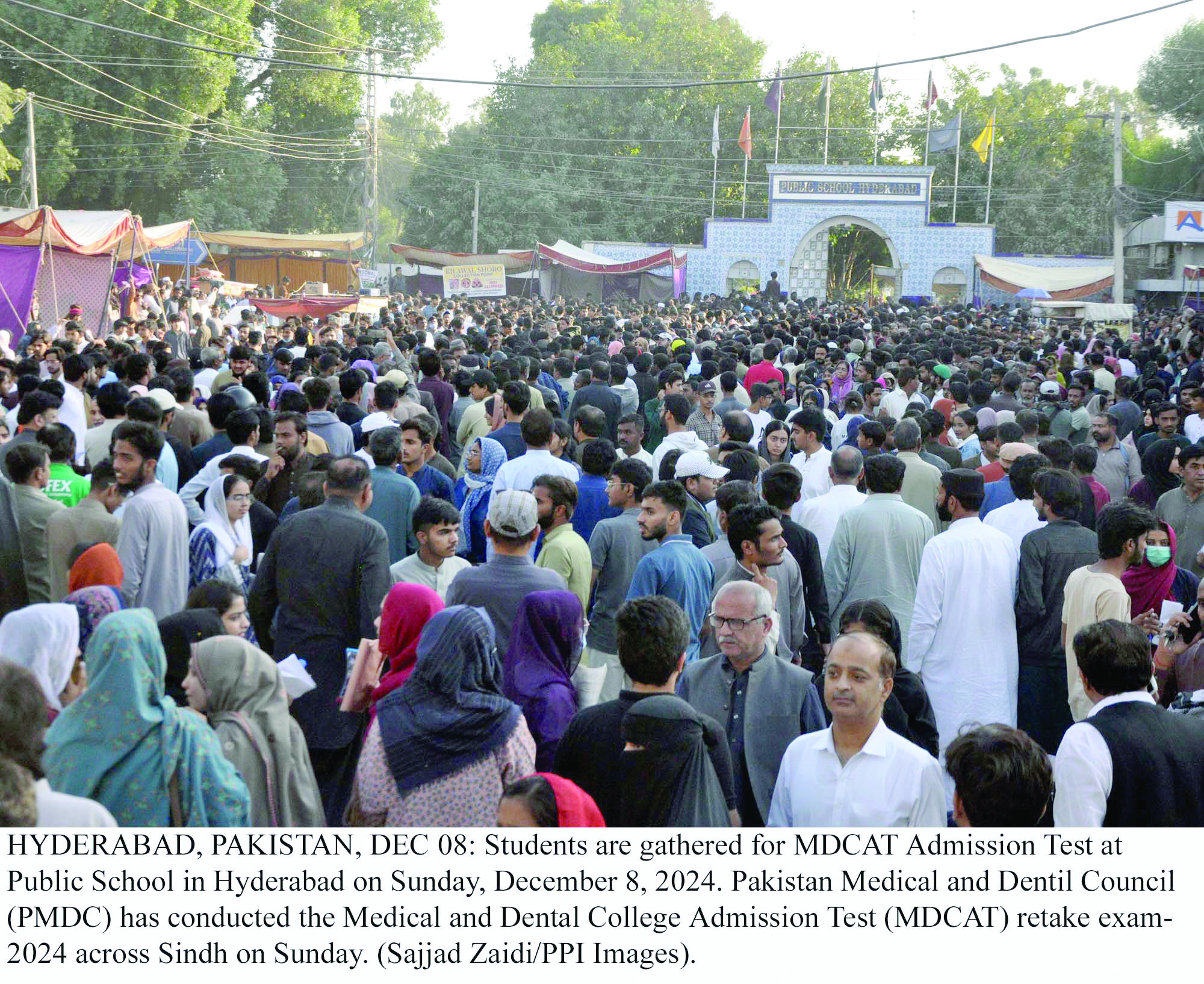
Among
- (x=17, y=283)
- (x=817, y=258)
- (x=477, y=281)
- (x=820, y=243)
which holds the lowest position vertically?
(x=17, y=283)

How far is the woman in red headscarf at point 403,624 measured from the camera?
14.1 ft

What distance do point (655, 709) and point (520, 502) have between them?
1478 mm

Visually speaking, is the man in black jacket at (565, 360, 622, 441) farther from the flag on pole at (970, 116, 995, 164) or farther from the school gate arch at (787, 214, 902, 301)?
the flag on pole at (970, 116, 995, 164)

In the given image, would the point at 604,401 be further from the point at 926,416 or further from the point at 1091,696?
the point at 1091,696

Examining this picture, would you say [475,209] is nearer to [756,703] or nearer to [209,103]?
[209,103]

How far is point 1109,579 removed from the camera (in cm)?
516

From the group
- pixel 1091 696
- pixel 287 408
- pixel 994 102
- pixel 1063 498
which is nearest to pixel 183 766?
pixel 1091 696

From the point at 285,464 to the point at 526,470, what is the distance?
1.45 metres

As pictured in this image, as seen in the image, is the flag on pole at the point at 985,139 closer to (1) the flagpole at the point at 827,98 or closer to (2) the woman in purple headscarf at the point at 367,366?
(1) the flagpole at the point at 827,98

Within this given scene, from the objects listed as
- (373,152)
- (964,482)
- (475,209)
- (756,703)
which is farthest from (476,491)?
(475,209)

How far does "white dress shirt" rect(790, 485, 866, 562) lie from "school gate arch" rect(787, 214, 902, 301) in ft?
123

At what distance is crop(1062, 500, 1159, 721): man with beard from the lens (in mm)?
5125

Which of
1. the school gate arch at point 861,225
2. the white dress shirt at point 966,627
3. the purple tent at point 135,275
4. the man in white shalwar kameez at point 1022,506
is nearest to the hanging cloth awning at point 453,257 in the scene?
the school gate arch at point 861,225

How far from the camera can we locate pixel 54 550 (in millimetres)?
5617
